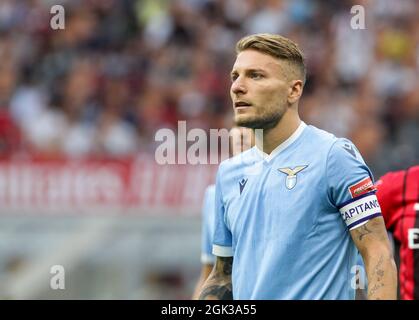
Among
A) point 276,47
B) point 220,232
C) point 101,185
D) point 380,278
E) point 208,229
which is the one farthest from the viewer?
point 101,185

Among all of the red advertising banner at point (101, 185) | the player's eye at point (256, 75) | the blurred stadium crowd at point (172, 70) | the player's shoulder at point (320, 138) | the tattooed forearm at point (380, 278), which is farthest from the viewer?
the blurred stadium crowd at point (172, 70)

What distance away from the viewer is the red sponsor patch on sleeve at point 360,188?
4.35m

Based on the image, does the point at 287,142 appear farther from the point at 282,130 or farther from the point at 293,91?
the point at 293,91

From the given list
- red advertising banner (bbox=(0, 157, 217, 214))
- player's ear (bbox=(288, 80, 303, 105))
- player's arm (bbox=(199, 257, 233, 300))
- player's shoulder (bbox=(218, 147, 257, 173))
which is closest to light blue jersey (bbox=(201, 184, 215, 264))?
player's arm (bbox=(199, 257, 233, 300))

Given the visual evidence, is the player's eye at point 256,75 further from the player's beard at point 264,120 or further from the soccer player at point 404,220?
the soccer player at point 404,220

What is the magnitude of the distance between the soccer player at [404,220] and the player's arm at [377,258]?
1415 millimetres

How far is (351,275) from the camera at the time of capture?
451 cm

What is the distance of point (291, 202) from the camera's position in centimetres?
450

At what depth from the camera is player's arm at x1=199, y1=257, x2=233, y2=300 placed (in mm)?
4938

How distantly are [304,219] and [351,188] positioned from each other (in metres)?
0.24

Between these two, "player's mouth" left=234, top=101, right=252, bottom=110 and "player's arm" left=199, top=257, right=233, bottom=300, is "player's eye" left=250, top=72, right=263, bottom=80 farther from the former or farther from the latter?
"player's arm" left=199, top=257, right=233, bottom=300

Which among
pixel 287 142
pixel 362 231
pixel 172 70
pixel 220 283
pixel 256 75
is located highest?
pixel 172 70

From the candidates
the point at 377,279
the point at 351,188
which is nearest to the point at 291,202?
the point at 351,188

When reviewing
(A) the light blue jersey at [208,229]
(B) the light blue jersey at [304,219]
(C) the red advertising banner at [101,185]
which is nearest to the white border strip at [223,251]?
(B) the light blue jersey at [304,219]
